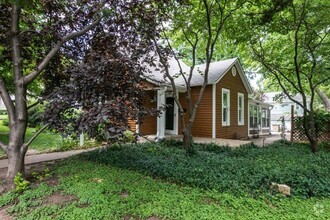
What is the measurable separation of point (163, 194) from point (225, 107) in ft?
31.1

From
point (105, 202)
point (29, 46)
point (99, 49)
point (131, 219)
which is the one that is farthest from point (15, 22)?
point (131, 219)

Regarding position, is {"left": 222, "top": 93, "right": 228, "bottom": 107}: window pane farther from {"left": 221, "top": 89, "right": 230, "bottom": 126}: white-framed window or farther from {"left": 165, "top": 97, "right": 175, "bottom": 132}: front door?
{"left": 165, "top": 97, "right": 175, "bottom": 132}: front door

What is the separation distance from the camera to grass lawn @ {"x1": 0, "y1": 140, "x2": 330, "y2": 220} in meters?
2.96

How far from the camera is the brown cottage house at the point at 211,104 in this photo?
1055 centimetres

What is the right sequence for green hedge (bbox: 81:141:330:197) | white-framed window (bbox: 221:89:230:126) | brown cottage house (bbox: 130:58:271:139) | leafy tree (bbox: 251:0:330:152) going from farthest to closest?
white-framed window (bbox: 221:89:230:126), brown cottage house (bbox: 130:58:271:139), leafy tree (bbox: 251:0:330:152), green hedge (bbox: 81:141:330:197)

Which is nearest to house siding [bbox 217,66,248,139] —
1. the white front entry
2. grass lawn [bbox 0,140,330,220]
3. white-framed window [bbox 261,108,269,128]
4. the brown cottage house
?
the brown cottage house

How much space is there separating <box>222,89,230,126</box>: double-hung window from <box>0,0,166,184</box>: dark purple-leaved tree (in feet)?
23.6

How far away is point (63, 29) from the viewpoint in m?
5.02

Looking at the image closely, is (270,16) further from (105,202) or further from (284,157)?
(105,202)

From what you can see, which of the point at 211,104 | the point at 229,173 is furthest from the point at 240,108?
the point at 229,173

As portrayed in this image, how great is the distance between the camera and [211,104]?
11336mm

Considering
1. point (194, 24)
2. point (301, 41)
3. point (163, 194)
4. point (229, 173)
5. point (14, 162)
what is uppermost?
point (194, 24)

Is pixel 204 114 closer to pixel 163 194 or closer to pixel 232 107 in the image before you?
pixel 232 107

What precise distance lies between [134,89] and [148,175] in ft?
5.80
